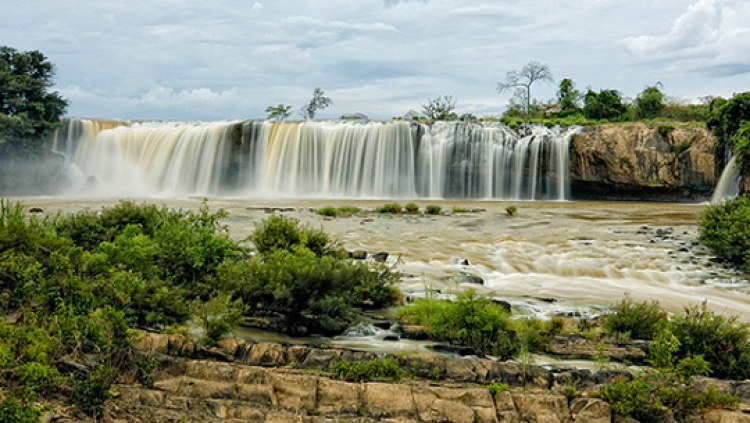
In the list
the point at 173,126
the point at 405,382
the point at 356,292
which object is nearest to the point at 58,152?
the point at 173,126

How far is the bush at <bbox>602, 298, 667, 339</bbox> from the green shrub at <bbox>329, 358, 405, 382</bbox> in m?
3.32

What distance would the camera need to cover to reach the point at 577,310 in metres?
9.02

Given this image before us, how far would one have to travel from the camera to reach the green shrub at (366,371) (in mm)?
5113

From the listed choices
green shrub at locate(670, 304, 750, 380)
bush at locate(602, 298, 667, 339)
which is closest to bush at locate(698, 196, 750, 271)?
bush at locate(602, 298, 667, 339)

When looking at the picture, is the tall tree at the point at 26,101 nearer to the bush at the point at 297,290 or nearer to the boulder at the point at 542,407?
the bush at the point at 297,290

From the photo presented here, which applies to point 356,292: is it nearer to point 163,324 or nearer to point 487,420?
point 163,324

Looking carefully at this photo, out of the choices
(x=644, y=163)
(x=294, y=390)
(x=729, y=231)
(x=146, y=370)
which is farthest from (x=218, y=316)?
(x=644, y=163)

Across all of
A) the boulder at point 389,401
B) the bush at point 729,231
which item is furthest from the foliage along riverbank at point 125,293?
the bush at point 729,231

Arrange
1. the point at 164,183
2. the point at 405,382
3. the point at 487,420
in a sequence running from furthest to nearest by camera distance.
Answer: the point at 164,183
the point at 405,382
the point at 487,420

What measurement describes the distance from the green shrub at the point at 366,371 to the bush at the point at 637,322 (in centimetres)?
332

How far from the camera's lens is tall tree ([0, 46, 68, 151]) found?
128 feet

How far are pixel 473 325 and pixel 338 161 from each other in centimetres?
3237

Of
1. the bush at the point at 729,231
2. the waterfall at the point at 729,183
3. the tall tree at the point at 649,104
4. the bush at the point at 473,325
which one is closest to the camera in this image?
the bush at the point at 473,325

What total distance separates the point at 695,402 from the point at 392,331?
10.9 feet
